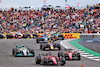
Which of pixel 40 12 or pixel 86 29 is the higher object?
pixel 40 12

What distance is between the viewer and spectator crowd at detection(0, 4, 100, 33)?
38.6 m

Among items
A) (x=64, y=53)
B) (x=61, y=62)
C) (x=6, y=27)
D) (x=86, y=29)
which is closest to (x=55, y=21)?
(x=86, y=29)

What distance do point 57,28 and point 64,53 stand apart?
2553 centimetres

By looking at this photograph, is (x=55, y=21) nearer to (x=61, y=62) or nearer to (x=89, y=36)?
(x=89, y=36)

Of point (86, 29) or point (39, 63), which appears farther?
point (86, 29)

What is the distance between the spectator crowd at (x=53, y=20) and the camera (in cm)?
3859

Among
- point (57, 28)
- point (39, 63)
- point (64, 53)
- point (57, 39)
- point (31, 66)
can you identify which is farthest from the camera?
point (57, 28)

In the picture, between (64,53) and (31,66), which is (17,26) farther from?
(31,66)

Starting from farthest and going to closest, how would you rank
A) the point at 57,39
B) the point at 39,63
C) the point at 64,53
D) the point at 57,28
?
the point at 57,28 → the point at 57,39 → the point at 64,53 → the point at 39,63

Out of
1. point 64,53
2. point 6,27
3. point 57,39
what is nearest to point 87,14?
point 57,39

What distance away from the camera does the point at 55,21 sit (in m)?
39.5

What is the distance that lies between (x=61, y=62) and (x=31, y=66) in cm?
130

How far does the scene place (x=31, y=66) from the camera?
34.0ft

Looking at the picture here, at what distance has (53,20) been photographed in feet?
130
